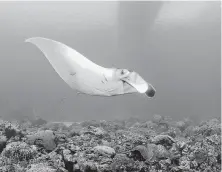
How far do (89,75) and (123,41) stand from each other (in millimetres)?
38148

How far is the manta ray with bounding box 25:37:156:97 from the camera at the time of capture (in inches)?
102

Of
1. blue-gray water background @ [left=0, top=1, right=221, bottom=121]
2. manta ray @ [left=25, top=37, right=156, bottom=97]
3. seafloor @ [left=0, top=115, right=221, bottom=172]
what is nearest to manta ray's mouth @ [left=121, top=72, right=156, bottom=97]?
manta ray @ [left=25, top=37, right=156, bottom=97]

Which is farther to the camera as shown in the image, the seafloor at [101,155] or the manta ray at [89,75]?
the seafloor at [101,155]

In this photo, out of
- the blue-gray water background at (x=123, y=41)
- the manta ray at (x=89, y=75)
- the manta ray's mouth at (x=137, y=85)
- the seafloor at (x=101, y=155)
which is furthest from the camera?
the blue-gray water background at (x=123, y=41)

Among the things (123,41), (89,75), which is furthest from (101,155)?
(123,41)

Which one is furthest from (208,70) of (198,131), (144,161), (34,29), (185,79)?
(144,161)

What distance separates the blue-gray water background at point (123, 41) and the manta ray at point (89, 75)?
453cm

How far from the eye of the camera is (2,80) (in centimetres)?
6078

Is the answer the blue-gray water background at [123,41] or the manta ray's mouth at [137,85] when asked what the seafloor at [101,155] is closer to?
the manta ray's mouth at [137,85]

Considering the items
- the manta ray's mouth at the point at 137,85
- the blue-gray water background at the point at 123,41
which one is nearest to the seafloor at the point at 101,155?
the manta ray's mouth at the point at 137,85

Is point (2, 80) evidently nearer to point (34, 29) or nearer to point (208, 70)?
point (34, 29)

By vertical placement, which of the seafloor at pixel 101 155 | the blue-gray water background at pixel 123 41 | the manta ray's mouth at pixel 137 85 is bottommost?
the seafloor at pixel 101 155

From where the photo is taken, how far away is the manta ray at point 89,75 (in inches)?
102

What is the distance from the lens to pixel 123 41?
40.4 meters
